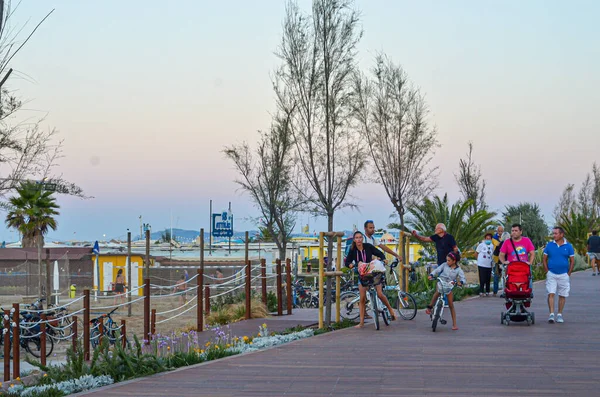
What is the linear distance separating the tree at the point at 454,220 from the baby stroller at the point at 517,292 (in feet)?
58.3

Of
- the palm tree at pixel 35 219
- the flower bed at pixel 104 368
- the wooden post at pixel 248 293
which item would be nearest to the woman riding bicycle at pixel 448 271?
the wooden post at pixel 248 293

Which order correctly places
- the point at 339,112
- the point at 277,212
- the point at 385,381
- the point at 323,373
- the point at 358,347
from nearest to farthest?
the point at 385,381 → the point at 323,373 → the point at 358,347 → the point at 339,112 → the point at 277,212

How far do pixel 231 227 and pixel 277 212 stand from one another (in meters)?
22.7

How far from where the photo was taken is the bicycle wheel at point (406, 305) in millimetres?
16609

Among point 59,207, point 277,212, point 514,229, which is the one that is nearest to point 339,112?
point 514,229

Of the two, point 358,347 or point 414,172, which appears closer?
point 358,347

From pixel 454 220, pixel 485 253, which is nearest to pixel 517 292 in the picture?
pixel 485 253

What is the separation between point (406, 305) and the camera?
1697cm

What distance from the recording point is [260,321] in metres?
17.5

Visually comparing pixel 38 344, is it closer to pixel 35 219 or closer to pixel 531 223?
pixel 35 219

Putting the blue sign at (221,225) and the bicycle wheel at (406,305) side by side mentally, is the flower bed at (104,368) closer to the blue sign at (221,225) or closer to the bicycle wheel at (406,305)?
the bicycle wheel at (406,305)

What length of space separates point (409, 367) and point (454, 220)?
2435 cm

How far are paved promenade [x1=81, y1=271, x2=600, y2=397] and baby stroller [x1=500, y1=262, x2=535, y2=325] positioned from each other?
459 mm

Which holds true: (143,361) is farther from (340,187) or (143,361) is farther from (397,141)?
(397,141)
